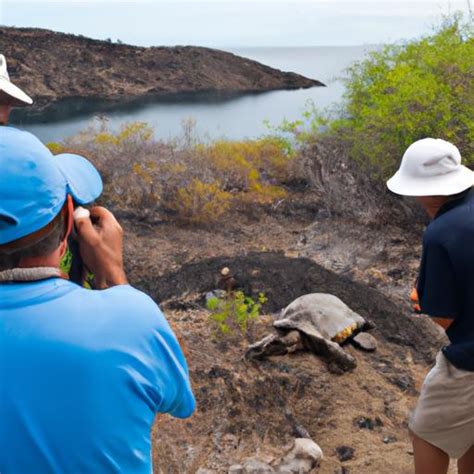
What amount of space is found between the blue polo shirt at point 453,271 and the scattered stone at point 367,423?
4.91 ft

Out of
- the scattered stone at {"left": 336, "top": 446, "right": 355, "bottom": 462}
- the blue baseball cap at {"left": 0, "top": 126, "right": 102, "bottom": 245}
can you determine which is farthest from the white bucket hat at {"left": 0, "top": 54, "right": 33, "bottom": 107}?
the scattered stone at {"left": 336, "top": 446, "right": 355, "bottom": 462}

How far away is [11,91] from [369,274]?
15.0ft

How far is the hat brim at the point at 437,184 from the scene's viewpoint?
7.50 ft

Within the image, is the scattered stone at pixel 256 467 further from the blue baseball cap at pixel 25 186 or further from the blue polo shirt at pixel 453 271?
the blue baseball cap at pixel 25 186

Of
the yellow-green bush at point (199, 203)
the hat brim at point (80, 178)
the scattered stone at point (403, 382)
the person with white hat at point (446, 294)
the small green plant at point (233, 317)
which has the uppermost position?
the hat brim at point (80, 178)

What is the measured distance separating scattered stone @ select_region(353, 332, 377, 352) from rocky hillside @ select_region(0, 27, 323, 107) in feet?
89.5


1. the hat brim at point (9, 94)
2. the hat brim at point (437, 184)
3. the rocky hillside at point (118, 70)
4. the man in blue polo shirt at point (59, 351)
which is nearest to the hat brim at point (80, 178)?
the man in blue polo shirt at point (59, 351)

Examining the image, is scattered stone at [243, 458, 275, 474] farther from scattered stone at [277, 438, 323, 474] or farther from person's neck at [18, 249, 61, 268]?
person's neck at [18, 249, 61, 268]

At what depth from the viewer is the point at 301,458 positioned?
3.23 metres

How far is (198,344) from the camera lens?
4.46 metres

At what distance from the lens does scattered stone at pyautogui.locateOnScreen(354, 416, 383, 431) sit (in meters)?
3.66

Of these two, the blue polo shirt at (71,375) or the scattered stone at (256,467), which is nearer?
the blue polo shirt at (71,375)

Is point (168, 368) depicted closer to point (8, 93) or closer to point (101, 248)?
point (101, 248)

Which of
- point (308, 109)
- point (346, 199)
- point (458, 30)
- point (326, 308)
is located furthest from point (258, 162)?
point (326, 308)
